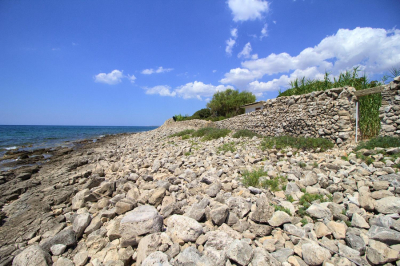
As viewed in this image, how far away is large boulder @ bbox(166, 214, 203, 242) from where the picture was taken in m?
2.78

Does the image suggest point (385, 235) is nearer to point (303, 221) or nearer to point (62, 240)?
point (303, 221)

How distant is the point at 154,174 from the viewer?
5.86 m

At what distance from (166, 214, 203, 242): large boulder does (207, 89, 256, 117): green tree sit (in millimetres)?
25602

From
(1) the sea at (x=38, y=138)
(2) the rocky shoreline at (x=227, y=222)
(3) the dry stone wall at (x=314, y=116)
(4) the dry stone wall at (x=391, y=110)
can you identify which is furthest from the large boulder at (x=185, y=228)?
(1) the sea at (x=38, y=138)

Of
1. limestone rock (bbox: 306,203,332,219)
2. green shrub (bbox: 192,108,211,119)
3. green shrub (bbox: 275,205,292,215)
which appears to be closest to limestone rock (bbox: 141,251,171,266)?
green shrub (bbox: 275,205,292,215)

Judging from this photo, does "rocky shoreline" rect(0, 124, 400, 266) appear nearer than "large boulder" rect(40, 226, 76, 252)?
Yes

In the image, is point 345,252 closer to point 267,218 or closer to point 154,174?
point 267,218

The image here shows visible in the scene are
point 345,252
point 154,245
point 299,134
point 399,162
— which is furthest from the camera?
point 299,134

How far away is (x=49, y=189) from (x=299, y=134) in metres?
10.6

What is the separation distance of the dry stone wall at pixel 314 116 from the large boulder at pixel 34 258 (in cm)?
907

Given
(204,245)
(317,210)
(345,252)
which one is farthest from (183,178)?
(345,252)

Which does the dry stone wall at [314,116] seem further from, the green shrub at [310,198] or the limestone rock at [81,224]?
the limestone rock at [81,224]

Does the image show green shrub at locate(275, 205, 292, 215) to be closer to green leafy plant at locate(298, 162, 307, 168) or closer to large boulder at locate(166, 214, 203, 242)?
large boulder at locate(166, 214, 203, 242)

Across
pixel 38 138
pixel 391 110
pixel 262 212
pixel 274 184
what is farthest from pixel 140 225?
pixel 38 138
